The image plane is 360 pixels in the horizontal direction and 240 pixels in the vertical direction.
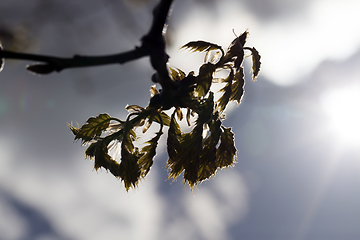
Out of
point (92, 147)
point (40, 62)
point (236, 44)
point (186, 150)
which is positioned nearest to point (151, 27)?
point (40, 62)

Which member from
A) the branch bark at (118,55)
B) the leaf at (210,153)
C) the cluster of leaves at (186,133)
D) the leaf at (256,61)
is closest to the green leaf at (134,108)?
the cluster of leaves at (186,133)

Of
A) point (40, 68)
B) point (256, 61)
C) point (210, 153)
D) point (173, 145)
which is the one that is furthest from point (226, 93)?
point (40, 68)

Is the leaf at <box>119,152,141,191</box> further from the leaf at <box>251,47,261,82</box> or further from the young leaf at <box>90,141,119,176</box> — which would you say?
the leaf at <box>251,47,261,82</box>

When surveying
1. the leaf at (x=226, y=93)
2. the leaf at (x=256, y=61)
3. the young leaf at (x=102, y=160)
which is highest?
the leaf at (x=256, y=61)

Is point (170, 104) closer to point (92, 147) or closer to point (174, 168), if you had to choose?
point (174, 168)

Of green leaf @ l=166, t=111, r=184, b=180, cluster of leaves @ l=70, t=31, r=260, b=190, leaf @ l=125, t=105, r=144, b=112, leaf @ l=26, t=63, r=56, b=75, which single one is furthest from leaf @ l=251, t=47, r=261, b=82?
leaf @ l=26, t=63, r=56, b=75

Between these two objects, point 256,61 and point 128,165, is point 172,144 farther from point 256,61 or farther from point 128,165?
point 256,61

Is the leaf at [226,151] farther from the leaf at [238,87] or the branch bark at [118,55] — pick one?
the branch bark at [118,55]
